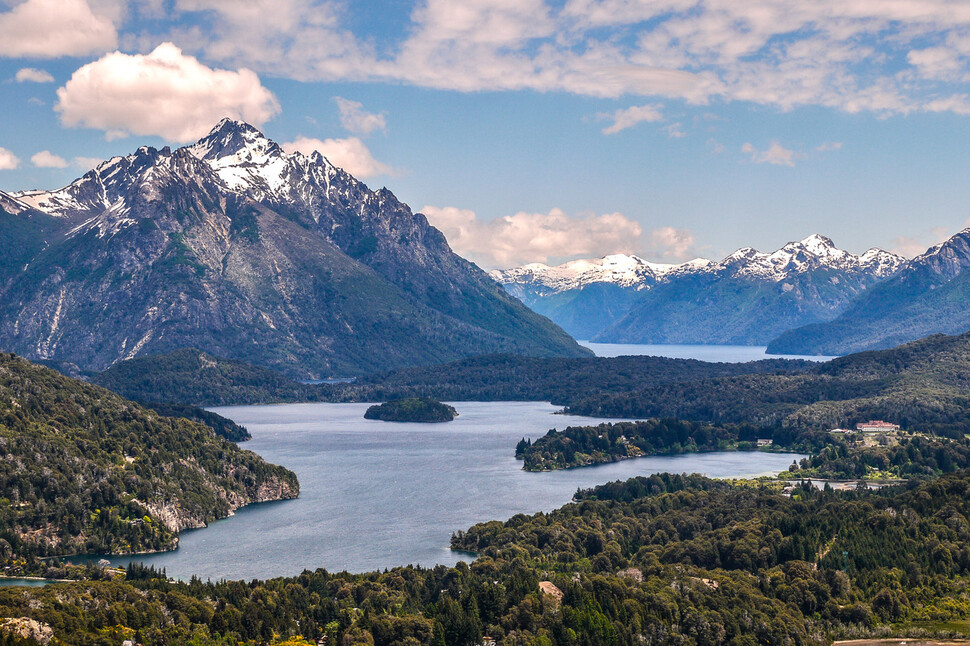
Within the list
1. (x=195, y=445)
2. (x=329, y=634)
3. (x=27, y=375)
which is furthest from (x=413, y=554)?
(x=27, y=375)

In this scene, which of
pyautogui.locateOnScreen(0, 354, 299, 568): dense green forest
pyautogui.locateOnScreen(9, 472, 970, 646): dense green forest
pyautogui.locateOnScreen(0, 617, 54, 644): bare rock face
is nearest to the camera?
pyautogui.locateOnScreen(0, 617, 54, 644): bare rock face

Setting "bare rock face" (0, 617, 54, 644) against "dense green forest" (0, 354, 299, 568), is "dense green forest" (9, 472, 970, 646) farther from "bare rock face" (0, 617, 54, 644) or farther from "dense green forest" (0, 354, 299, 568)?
"dense green forest" (0, 354, 299, 568)

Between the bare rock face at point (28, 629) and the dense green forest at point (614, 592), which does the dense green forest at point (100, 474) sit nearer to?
the dense green forest at point (614, 592)

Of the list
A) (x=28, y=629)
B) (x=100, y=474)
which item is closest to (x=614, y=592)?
(x=28, y=629)

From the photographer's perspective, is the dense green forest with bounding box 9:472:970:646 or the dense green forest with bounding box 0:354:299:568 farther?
the dense green forest with bounding box 0:354:299:568

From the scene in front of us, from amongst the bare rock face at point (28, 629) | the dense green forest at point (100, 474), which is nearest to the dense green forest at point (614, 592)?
the bare rock face at point (28, 629)

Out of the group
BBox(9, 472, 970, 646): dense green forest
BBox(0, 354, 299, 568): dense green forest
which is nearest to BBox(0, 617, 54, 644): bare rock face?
BBox(9, 472, 970, 646): dense green forest

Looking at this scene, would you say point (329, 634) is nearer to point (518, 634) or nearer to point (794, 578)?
point (518, 634)

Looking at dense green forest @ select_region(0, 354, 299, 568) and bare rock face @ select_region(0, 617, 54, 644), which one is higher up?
dense green forest @ select_region(0, 354, 299, 568)
